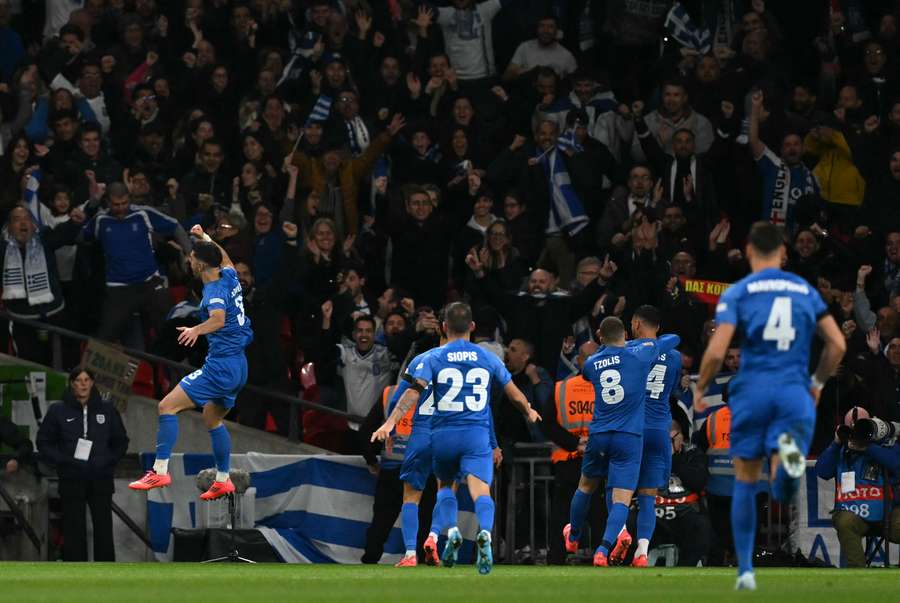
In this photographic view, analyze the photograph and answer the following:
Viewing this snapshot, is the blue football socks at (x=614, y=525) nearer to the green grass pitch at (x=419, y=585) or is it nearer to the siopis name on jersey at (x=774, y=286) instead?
the green grass pitch at (x=419, y=585)

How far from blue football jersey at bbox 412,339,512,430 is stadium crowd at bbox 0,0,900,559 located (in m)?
4.35

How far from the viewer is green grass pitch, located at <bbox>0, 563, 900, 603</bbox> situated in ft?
37.9

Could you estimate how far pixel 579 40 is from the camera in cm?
2619

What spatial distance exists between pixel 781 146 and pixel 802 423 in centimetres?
1176

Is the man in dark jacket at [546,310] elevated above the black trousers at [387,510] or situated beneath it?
elevated above

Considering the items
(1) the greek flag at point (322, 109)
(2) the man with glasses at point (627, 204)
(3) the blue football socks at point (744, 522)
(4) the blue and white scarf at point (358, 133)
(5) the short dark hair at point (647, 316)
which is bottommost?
(3) the blue football socks at point (744, 522)

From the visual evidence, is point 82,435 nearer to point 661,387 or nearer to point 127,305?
point 127,305

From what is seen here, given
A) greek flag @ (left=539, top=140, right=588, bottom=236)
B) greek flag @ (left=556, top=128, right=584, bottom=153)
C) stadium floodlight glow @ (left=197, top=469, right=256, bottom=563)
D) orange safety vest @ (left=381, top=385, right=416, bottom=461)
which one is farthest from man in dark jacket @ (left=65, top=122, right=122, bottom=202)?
greek flag @ (left=556, top=128, right=584, bottom=153)

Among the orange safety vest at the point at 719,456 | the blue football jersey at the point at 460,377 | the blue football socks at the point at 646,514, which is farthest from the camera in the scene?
the orange safety vest at the point at 719,456

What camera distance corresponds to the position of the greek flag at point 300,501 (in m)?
20.6

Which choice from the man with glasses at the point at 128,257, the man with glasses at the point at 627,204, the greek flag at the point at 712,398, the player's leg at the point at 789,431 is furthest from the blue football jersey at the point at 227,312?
the player's leg at the point at 789,431

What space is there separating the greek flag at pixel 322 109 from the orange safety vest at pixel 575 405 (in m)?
6.66

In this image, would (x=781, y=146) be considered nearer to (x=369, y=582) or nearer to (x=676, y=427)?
(x=676, y=427)

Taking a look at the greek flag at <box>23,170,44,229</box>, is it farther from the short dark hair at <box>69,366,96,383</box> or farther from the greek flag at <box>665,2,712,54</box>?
the greek flag at <box>665,2,712,54</box>
